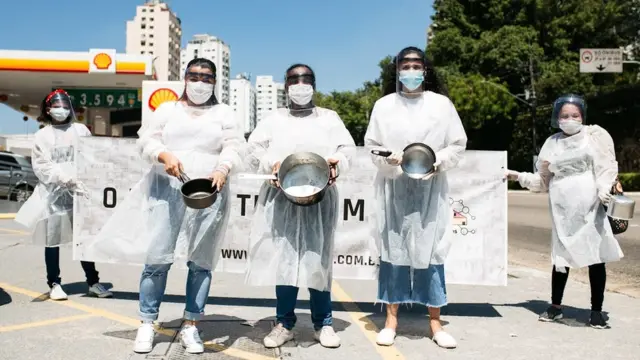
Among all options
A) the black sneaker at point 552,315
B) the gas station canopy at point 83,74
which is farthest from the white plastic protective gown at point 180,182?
the gas station canopy at point 83,74

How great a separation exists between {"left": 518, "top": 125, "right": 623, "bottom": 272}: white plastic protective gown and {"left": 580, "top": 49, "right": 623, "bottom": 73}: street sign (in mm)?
26302

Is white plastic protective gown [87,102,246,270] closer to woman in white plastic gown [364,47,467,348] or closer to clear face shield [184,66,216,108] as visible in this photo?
clear face shield [184,66,216,108]

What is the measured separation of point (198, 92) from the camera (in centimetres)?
393

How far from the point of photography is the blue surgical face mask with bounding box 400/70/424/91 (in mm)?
4160

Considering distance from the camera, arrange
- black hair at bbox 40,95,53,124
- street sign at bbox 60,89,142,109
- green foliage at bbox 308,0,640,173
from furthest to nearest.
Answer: green foliage at bbox 308,0,640,173, street sign at bbox 60,89,142,109, black hair at bbox 40,95,53,124

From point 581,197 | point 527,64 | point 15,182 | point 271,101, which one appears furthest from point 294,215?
point 527,64

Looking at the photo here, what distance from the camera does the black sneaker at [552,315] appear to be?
484cm

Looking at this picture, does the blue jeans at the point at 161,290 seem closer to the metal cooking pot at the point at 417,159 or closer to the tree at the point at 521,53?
the metal cooking pot at the point at 417,159

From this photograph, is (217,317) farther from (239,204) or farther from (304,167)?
(304,167)

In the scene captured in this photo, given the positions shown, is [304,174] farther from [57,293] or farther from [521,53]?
[521,53]

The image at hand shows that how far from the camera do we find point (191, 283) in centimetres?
394

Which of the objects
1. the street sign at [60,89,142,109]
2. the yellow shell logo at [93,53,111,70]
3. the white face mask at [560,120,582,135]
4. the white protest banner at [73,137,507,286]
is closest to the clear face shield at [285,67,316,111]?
the white protest banner at [73,137,507,286]

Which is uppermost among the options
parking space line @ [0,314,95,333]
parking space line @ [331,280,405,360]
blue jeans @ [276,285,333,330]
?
blue jeans @ [276,285,333,330]

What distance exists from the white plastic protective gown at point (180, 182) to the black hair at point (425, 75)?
122 cm
